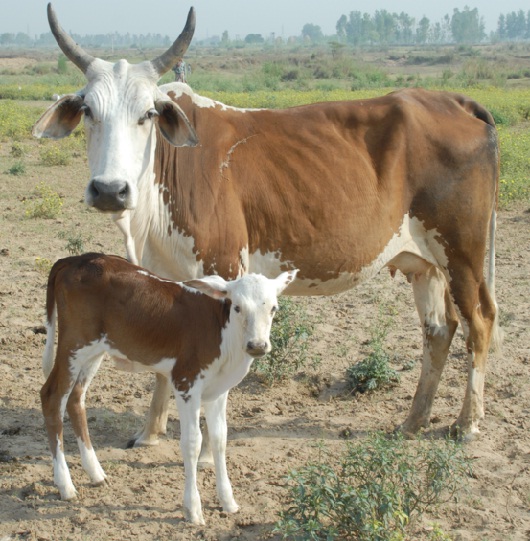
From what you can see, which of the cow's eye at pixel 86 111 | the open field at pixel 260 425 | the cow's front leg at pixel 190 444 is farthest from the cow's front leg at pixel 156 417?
the cow's eye at pixel 86 111

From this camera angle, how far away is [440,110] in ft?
21.0

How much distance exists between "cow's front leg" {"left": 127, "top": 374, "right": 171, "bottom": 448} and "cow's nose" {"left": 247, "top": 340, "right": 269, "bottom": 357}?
5.24 feet

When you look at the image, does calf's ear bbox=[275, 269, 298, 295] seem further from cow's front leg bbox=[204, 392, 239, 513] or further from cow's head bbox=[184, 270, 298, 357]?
cow's front leg bbox=[204, 392, 239, 513]

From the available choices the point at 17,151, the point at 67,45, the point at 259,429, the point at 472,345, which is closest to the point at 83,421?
the point at 259,429

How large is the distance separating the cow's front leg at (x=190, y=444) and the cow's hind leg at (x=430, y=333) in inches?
84.2

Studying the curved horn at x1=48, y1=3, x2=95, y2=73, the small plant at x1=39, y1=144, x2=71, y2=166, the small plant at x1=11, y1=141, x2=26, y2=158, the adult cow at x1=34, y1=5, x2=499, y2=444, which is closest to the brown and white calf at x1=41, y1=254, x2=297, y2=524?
the adult cow at x1=34, y1=5, x2=499, y2=444

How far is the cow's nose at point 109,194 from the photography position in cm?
458

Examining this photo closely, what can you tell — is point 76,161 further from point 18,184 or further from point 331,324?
point 331,324

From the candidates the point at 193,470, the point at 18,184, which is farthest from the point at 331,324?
the point at 18,184

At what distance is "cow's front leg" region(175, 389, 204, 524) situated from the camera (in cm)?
473

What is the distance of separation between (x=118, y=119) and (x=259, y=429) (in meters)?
2.64

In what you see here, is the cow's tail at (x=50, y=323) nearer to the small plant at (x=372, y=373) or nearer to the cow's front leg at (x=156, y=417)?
the cow's front leg at (x=156, y=417)

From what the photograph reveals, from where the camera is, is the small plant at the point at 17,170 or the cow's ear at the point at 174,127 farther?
the small plant at the point at 17,170

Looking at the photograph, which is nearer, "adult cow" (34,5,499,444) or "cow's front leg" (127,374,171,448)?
"adult cow" (34,5,499,444)
